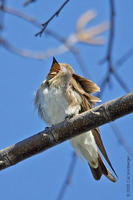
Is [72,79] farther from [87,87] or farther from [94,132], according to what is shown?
[94,132]

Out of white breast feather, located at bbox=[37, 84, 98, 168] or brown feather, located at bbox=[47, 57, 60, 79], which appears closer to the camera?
white breast feather, located at bbox=[37, 84, 98, 168]

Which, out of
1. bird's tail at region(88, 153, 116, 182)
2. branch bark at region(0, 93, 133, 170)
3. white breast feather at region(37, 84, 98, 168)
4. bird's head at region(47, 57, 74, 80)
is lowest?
bird's tail at region(88, 153, 116, 182)

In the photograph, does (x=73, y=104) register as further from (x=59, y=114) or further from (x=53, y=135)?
(x=53, y=135)

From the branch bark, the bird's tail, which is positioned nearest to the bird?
the bird's tail

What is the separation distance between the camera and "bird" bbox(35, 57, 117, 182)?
3299 mm

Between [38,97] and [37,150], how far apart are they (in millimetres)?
1111

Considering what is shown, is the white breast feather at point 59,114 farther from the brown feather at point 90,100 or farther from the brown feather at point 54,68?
the brown feather at point 54,68

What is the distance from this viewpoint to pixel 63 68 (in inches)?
153

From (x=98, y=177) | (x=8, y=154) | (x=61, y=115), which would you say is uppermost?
(x=61, y=115)

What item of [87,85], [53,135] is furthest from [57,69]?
[53,135]

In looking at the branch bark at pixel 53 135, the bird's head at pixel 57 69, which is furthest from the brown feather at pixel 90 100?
the branch bark at pixel 53 135

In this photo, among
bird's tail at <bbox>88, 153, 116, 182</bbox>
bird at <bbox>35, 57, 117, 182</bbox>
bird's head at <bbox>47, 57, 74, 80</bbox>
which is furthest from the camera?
bird's head at <bbox>47, 57, 74, 80</bbox>

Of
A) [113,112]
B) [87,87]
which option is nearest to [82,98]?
[87,87]

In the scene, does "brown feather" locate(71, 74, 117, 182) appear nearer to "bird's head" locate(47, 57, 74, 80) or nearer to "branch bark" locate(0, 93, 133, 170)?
"bird's head" locate(47, 57, 74, 80)
